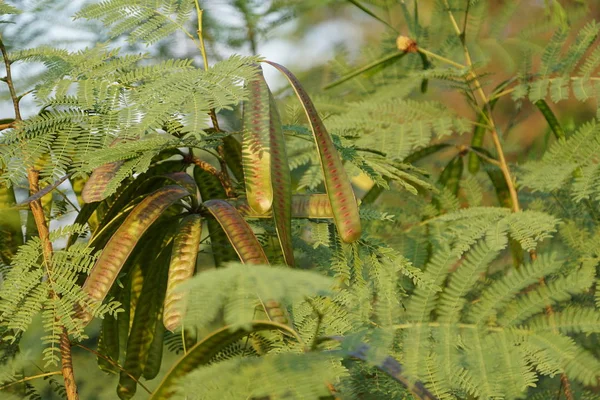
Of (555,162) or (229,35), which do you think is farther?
(229,35)

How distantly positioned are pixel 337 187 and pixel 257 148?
0.08 m

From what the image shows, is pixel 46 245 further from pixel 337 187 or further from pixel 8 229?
pixel 337 187

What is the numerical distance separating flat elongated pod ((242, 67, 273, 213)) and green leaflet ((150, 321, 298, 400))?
0.10 metres

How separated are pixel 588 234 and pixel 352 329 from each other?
1.87ft

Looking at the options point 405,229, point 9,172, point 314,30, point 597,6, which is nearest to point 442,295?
point 405,229

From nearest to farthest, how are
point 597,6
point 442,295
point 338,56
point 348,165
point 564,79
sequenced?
point 442,295 < point 348,165 < point 564,79 < point 338,56 < point 597,6

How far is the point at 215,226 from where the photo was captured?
83cm

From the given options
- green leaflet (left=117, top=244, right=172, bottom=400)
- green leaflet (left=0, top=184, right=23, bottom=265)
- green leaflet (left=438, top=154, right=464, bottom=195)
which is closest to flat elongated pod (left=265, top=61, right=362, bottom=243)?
green leaflet (left=117, top=244, right=172, bottom=400)

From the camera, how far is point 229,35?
177 cm

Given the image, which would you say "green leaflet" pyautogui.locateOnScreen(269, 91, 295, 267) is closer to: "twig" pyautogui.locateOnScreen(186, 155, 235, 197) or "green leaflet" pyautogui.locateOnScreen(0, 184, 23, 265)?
"twig" pyautogui.locateOnScreen(186, 155, 235, 197)

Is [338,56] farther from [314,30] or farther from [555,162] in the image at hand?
[555,162]

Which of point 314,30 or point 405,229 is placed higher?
point 314,30

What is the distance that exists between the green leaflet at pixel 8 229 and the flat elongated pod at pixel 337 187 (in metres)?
0.38

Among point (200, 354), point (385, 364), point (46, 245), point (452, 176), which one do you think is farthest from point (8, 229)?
point (452, 176)
